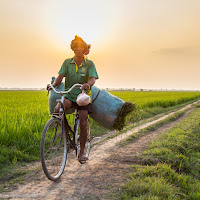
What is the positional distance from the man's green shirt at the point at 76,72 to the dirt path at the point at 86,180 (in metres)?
1.23

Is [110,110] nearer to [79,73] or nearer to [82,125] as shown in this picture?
[82,125]

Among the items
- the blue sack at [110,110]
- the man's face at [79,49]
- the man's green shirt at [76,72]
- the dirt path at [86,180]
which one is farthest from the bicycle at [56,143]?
the blue sack at [110,110]

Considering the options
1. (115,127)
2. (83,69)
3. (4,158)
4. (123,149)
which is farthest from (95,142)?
(83,69)

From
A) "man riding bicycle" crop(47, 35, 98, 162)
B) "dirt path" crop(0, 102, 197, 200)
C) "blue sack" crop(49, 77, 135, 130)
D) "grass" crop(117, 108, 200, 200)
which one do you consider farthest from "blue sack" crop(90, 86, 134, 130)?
"man riding bicycle" crop(47, 35, 98, 162)

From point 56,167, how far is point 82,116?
0.90 metres

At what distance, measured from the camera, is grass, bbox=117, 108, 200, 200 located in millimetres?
3154

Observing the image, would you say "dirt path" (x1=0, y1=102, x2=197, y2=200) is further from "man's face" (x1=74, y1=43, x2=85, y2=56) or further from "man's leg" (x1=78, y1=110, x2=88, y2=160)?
"man's face" (x1=74, y1=43, x2=85, y2=56)

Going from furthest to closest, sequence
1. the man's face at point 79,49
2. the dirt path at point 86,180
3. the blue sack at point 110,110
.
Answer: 1. the blue sack at point 110,110
2. the man's face at point 79,49
3. the dirt path at point 86,180

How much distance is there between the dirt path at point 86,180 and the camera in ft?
10.3

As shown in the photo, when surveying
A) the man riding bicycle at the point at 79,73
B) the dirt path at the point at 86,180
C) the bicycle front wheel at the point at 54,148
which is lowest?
the dirt path at the point at 86,180

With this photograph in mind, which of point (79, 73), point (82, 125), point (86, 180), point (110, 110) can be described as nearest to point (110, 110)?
point (110, 110)

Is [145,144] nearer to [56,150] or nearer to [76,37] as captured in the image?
[56,150]

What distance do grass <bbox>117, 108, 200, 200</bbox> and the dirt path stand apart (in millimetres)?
236

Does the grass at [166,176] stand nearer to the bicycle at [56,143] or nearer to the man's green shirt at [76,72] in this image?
the bicycle at [56,143]
